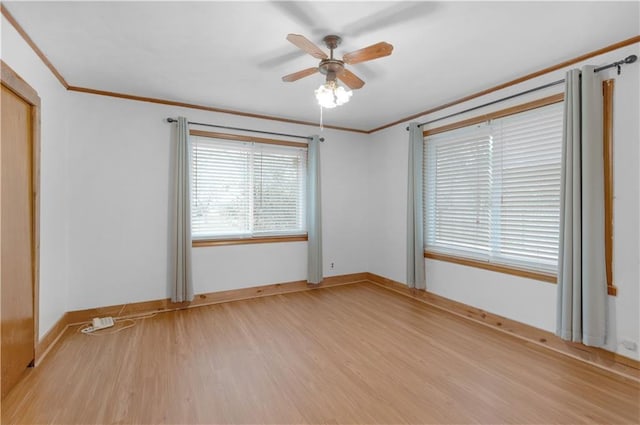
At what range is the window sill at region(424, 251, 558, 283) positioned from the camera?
9.47 ft

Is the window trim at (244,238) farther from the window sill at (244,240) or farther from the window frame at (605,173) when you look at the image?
the window frame at (605,173)

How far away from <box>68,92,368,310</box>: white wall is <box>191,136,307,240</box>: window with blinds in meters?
0.28

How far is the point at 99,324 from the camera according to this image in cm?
321

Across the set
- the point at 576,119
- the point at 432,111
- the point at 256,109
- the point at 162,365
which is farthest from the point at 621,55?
the point at 162,365

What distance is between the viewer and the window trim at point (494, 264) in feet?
9.43

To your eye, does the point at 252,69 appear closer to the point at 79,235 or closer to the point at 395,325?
the point at 79,235

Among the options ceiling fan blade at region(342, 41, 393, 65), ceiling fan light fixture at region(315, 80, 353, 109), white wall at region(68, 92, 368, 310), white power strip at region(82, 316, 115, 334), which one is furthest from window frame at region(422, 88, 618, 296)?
white power strip at region(82, 316, 115, 334)

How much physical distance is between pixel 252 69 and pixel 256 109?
4.01 feet

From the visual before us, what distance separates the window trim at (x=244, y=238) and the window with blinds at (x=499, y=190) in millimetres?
1912

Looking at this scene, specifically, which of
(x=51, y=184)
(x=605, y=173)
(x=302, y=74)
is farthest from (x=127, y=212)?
(x=605, y=173)

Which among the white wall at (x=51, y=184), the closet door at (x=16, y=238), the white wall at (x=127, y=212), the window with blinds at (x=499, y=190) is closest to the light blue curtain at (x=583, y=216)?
the window with blinds at (x=499, y=190)

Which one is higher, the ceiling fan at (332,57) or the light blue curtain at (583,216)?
the ceiling fan at (332,57)

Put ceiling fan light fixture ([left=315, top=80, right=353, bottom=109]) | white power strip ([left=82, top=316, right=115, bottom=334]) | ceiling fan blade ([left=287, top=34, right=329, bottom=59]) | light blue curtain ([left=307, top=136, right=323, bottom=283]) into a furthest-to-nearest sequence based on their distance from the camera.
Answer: light blue curtain ([left=307, top=136, right=323, bottom=283]) < white power strip ([left=82, top=316, right=115, bottom=334]) < ceiling fan light fixture ([left=315, top=80, right=353, bottom=109]) < ceiling fan blade ([left=287, top=34, right=329, bottom=59])

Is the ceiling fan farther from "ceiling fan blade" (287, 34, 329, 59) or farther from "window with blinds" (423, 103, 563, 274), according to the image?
"window with blinds" (423, 103, 563, 274)
